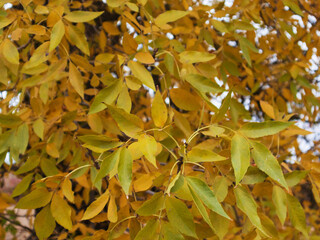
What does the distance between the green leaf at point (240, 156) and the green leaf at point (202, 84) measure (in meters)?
0.17

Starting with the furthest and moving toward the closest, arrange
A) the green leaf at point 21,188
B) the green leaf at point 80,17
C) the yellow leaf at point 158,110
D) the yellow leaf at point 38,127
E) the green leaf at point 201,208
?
the green leaf at point 21,188 → the yellow leaf at point 38,127 → the green leaf at point 80,17 → the yellow leaf at point 158,110 → the green leaf at point 201,208

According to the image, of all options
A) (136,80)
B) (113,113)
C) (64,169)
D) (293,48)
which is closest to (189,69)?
(136,80)

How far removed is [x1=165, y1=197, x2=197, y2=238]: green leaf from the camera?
661mm

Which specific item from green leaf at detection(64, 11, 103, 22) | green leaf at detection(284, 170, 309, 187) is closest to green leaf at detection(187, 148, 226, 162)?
green leaf at detection(284, 170, 309, 187)

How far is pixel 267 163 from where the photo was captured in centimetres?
68

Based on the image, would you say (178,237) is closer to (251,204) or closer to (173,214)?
(173,214)

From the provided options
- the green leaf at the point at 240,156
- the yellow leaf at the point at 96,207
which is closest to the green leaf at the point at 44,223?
the yellow leaf at the point at 96,207

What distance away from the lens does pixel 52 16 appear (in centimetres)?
93

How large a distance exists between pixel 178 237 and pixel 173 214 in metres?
0.05

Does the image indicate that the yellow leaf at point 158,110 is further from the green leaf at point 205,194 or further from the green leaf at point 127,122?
the green leaf at point 205,194

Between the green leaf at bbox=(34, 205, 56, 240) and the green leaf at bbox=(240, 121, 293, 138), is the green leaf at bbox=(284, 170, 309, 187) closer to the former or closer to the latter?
the green leaf at bbox=(240, 121, 293, 138)

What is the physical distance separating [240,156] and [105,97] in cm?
33

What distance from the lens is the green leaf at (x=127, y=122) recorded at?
0.68m

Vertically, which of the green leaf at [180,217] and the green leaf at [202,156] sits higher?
the green leaf at [202,156]
